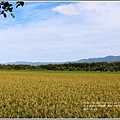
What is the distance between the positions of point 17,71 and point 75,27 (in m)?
10.7

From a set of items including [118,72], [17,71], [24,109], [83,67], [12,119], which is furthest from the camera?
[17,71]

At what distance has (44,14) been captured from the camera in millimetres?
3088

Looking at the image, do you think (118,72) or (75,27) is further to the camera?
(118,72)

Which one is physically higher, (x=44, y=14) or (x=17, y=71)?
(x=44, y=14)

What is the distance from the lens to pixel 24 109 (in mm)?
3342

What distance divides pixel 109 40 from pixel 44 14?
30.3 inches

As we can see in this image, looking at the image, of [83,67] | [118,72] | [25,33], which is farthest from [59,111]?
[83,67]

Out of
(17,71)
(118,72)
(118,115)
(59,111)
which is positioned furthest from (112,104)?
(17,71)

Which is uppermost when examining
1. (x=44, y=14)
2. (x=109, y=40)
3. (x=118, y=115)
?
(x=44, y=14)

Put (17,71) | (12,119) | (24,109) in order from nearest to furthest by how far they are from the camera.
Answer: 1. (12,119)
2. (24,109)
3. (17,71)

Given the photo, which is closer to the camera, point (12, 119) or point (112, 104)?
point (12, 119)

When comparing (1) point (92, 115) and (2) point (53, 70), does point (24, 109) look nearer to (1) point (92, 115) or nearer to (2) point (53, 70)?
(1) point (92, 115)

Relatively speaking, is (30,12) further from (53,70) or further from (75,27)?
(53,70)

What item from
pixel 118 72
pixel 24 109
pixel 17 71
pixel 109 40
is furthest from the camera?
pixel 17 71
